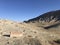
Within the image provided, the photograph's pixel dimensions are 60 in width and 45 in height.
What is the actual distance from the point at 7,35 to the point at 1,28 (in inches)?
133

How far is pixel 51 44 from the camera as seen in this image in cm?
1867

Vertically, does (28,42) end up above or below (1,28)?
below

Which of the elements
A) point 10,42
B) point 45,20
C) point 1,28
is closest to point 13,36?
point 10,42

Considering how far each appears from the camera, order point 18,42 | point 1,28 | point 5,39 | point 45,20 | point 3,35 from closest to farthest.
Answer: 1. point 18,42
2. point 5,39
3. point 3,35
4. point 1,28
5. point 45,20

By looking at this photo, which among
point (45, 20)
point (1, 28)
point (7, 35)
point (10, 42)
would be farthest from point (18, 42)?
point (45, 20)

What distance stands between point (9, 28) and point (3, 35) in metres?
3.84

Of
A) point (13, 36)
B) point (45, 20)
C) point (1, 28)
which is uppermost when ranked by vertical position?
point (45, 20)

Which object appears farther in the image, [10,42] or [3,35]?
[3,35]

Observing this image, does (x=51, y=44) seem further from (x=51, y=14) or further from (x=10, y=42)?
(x=51, y=14)

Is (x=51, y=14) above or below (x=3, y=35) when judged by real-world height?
above

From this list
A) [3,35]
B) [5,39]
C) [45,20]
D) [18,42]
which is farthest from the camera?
[45,20]

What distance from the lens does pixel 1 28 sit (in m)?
22.3

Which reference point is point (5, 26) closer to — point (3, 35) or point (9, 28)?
point (9, 28)

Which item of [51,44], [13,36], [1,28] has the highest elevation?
[1,28]
